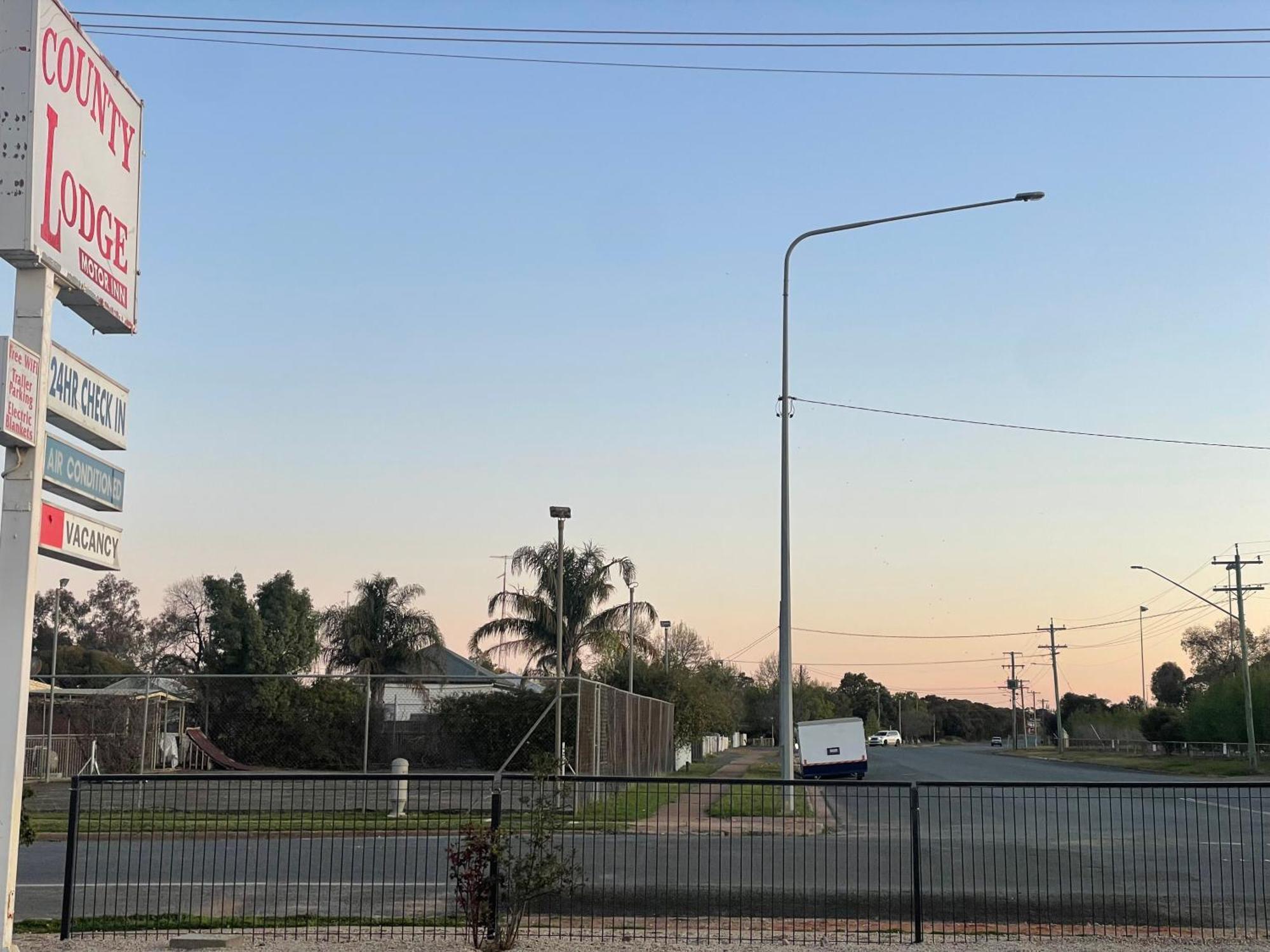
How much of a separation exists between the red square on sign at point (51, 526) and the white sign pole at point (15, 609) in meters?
0.10

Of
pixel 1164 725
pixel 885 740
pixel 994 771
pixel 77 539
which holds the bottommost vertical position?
pixel 885 740

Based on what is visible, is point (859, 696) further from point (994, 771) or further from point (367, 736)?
point (367, 736)

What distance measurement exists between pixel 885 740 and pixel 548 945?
111807 millimetres

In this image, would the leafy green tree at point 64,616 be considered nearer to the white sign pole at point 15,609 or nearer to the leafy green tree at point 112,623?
the leafy green tree at point 112,623

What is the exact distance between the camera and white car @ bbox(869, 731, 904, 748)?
115669 mm

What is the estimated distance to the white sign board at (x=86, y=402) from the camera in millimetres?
9523

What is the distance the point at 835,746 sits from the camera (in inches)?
1614

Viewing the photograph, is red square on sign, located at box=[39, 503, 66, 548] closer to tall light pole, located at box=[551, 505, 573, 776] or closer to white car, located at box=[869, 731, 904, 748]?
tall light pole, located at box=[551, 505, 573, 776]

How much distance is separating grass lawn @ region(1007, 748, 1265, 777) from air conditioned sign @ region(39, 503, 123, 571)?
159 ft

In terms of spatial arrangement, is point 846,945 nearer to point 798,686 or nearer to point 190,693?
point 190,693

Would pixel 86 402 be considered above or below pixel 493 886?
above

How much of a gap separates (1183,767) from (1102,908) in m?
50.1

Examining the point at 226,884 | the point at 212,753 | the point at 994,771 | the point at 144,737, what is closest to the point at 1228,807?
the point at 226,884

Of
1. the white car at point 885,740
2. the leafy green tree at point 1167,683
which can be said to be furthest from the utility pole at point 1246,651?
the leafy green tree at point 1167,683
